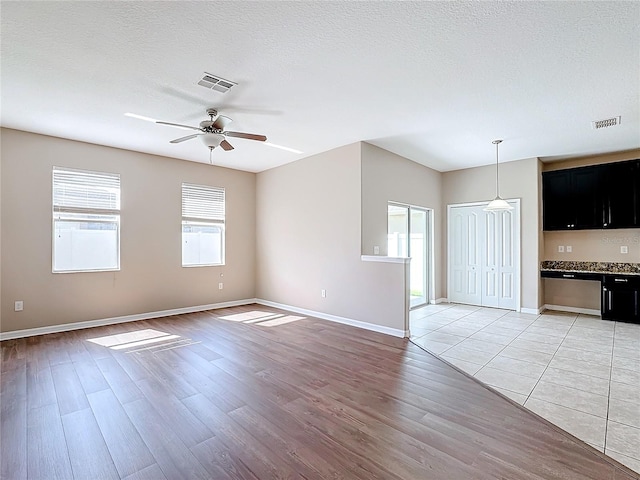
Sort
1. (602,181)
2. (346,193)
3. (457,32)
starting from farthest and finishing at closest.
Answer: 1. (602,181)
2. (346,193)
3. (457,32)

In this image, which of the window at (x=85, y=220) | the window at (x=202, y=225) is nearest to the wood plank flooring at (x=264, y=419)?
the window at (x=85, y=220)

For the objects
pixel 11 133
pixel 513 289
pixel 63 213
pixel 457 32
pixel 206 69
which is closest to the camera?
pixel 457 32

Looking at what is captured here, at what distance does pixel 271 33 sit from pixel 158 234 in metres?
4.36

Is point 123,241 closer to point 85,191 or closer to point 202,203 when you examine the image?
point 85,191

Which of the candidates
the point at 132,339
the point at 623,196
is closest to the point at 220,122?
the point at 132,339


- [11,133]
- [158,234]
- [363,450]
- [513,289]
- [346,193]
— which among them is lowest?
[363,450]

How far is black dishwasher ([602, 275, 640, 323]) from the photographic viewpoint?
5.05 metres

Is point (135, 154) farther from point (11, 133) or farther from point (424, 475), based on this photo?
point (424, 475)

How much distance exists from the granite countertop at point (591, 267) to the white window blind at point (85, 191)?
25.2ft

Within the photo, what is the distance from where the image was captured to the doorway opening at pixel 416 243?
6.11 m

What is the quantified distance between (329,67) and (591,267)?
5.99 m

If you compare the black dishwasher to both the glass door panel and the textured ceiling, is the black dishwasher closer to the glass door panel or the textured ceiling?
the textured ceiling

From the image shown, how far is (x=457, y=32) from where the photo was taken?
236 centimetres

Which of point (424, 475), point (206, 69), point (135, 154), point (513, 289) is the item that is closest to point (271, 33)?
point (206, 69)
